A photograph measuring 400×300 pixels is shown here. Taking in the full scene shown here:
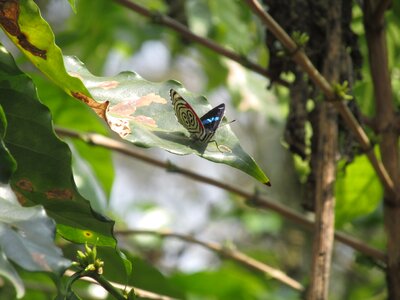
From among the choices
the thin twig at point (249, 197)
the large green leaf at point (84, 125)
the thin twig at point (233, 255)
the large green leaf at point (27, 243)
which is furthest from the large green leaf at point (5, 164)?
the large green leaf at point (84, 125)

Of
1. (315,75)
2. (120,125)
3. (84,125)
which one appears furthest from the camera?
(84,125)

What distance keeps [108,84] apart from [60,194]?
117 mm

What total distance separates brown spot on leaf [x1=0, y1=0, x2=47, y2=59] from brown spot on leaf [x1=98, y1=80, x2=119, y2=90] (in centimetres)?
6

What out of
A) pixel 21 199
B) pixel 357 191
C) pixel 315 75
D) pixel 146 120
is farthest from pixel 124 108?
pixel 357 191

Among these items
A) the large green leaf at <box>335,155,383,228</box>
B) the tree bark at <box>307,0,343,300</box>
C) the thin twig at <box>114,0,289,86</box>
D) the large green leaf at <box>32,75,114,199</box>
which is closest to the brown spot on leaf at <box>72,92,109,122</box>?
the tree bark at <box>307,0,343,300</box>

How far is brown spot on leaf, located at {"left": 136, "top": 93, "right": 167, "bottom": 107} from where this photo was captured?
0.77 metres

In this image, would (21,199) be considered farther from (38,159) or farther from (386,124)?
(386,124)

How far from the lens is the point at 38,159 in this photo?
74cm

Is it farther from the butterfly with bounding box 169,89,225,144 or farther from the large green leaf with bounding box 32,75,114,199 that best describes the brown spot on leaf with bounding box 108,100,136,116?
the large green leaf with bounding box 32,75,114,199

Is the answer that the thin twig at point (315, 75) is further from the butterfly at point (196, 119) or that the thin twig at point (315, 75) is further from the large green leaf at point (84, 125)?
the large green leaf at point (84, 125)

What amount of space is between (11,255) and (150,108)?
25cm

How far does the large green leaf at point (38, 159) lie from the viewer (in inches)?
28.8

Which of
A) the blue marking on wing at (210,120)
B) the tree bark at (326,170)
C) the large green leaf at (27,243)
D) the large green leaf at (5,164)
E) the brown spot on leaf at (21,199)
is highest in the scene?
the tree bark at (326,170)

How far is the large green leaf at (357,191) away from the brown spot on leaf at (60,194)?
0.62 m
